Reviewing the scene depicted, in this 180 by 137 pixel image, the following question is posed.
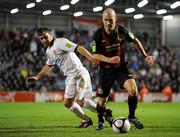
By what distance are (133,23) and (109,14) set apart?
115 feet

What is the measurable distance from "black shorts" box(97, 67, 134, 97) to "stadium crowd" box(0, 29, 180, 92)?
18.5 m

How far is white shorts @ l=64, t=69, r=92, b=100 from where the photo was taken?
10.7m

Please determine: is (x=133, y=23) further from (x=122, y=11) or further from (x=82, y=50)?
(x=82, y=50)

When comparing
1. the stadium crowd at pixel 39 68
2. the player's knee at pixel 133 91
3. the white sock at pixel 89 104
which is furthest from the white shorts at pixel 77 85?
the stadium crowd at pixel 39 68

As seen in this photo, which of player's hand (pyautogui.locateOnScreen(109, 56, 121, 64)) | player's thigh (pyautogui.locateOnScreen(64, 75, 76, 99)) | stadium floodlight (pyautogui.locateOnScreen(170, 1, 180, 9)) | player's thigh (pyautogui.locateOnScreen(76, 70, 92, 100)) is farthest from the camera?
stadium floodlight (pyautogui.locateOnScreen(170, 1, 180, 9))

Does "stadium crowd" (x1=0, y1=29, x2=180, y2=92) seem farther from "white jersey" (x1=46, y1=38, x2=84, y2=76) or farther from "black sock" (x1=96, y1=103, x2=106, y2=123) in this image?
"black sock" (x1=96, y1=103, x2=106, y2=123)

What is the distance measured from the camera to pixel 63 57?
35.1 feet

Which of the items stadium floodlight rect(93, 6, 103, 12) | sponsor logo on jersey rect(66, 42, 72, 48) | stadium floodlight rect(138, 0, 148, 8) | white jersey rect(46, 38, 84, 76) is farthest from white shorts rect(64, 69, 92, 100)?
stadium floodlight rect(138, 0, 148, 8)

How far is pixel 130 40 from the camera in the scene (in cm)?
990

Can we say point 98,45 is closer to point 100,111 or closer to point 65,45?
point 65,45

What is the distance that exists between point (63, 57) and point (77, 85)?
2.32 ft

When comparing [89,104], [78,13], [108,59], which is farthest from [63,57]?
[78,13]

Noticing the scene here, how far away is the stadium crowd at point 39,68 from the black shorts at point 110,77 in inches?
730

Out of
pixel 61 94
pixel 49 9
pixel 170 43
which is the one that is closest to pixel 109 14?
pixel 61 94
